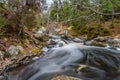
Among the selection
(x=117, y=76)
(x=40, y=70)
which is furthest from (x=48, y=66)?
(x=117, y=76)

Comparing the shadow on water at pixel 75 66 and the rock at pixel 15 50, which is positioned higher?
the rock at pixel 15 50

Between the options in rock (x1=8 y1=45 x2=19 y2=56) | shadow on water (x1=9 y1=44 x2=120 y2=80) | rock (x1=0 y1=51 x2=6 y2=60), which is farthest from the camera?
rock (x1=8 y1=45 x2=19 y2=56)

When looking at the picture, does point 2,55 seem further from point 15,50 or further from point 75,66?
point 75,66

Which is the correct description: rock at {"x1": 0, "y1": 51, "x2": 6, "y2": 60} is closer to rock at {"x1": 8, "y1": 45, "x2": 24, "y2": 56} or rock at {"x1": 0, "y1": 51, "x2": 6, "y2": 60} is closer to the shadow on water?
rock at {"x1": 8, "y1": 45, "x2": 24, "y2": 56}

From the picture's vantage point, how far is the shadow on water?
6.34 metres

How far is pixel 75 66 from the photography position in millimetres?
7109

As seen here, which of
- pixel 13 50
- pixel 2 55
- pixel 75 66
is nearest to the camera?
pixel 75 66

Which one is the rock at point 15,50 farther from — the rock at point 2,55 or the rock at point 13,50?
the rock at point 2,55

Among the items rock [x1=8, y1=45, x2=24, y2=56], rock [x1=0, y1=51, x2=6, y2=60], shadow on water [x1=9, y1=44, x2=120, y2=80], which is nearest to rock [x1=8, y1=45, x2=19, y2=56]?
rock [x1=8, y1=45, x2=24, y2=56]

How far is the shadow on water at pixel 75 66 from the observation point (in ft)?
20.8

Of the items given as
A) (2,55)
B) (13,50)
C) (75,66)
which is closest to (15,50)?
(13,50)

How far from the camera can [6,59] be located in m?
7.41

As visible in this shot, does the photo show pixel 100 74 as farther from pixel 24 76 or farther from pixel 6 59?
pixel 6 59

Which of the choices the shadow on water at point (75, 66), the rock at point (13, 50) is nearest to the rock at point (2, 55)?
the rock at point (13, 50)
